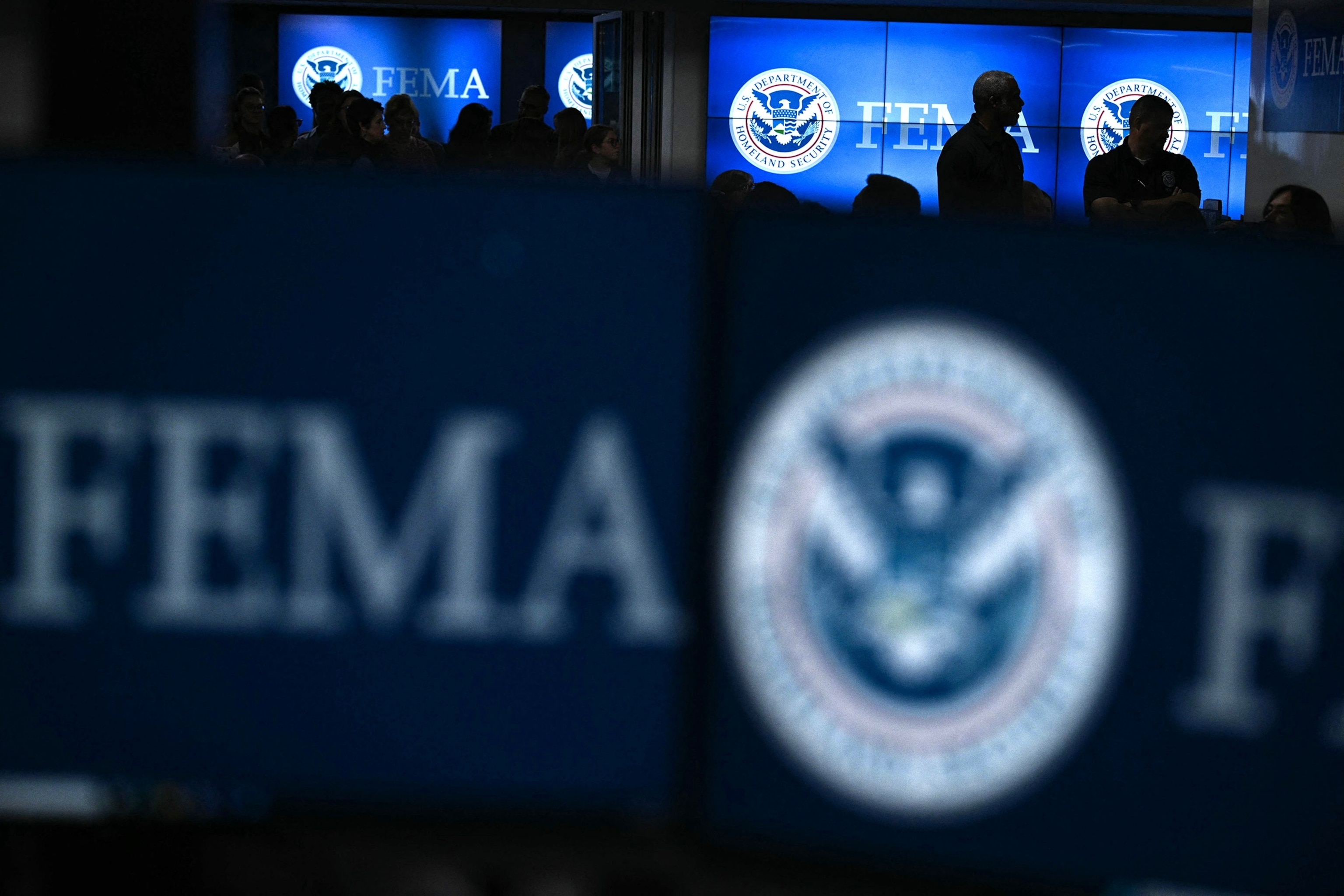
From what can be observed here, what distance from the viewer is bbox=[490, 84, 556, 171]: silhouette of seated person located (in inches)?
404

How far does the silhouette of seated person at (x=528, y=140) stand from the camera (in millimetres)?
10266

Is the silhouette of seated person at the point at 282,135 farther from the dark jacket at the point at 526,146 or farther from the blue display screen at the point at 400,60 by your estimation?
the blue display screen at the point at 400,60

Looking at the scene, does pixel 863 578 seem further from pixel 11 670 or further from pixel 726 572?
pixel 11 670

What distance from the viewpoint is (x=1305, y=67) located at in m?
7.95

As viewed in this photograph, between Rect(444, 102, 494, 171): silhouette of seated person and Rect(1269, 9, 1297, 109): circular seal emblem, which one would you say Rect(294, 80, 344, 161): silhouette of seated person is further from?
Rect(1269, 9, 1297, 109): circular seal emblem

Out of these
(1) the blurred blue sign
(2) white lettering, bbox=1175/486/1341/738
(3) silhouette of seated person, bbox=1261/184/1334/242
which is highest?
(1) the blurred blue sign

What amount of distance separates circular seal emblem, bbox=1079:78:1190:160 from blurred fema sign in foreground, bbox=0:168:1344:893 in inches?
481

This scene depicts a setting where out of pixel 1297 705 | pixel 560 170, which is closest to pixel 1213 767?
pixel 1297 705

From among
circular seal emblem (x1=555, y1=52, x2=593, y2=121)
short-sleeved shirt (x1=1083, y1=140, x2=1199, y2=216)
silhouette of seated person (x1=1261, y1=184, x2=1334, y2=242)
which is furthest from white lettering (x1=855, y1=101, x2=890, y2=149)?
silhouette of seated person (x1=1261, y1=184, x2=1334, y2=242)

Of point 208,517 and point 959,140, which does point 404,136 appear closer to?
point 959,140

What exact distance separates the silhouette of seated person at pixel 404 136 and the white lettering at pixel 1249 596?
674 cm

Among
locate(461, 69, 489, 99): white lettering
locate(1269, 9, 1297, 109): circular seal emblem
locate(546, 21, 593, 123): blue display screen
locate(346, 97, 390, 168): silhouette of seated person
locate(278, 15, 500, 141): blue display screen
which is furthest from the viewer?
locate(546, 21, 593, 123): blue display screen

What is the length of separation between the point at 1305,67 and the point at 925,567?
6.42m

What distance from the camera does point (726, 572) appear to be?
8.30 ft
